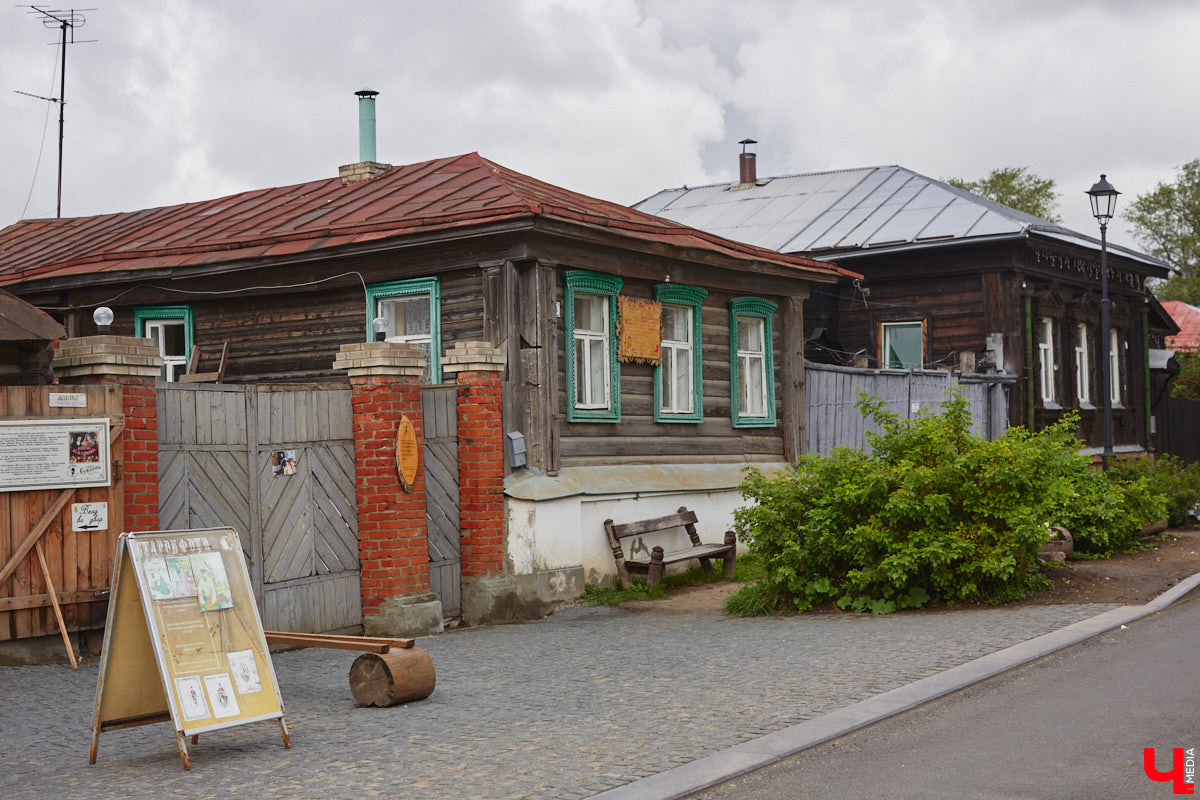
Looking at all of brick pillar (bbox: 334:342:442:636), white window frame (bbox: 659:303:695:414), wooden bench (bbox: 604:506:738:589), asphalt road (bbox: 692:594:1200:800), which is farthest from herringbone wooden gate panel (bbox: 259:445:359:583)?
asphalt road (bbox: 692:594:1200:800)

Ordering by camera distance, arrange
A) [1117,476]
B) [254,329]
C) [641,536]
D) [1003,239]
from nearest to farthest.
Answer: [641,536], [254,329], [1117,476], [1003,239]

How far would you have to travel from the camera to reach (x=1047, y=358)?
1014 inches

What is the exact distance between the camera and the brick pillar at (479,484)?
13242 mm

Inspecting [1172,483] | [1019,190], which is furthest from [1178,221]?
[1172,483]

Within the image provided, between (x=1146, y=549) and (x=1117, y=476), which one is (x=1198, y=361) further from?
(x=1146, y=549)

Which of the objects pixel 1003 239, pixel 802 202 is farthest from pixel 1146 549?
pixel 802 202

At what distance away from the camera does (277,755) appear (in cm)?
722

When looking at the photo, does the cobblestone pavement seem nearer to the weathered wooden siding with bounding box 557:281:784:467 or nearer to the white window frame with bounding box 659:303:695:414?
the weathered wooden siding with bounding box 557:281:784:467

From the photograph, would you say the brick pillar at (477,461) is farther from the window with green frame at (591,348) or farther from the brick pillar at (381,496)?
the window with green frame at (591,348)

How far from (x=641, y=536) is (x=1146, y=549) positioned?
591 cm

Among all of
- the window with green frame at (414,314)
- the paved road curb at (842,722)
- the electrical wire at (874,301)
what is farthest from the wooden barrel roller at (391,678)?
the electrical wire at (874,301)

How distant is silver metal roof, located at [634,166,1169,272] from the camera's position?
79.4 ft

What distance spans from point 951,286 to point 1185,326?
3081cm

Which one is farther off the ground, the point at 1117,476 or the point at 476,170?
the point at 476,170
